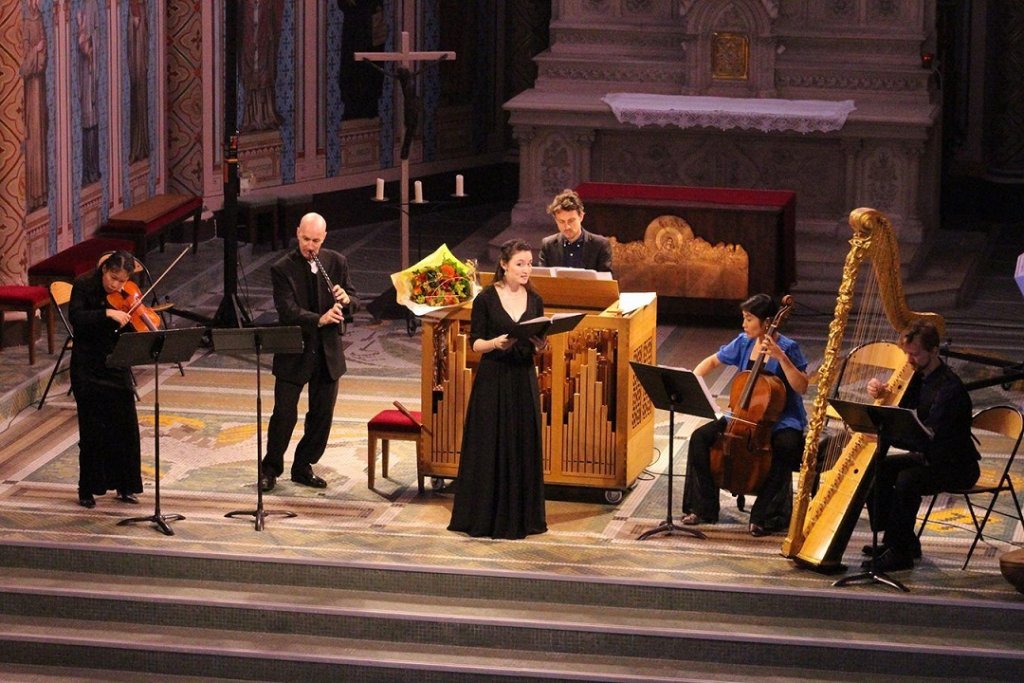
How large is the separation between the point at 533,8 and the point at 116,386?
10993 millimetres

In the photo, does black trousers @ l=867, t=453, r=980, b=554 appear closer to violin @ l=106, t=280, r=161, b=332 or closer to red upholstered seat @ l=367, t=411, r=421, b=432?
red upholstered seat @ l=367, t=411, r=421, b=432

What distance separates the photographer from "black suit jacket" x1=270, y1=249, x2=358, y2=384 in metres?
9.57

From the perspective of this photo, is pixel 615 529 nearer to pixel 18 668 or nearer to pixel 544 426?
pixel 544 426

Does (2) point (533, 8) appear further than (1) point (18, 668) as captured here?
Yes

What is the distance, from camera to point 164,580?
877 cm

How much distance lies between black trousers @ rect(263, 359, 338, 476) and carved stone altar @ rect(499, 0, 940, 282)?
5827mm

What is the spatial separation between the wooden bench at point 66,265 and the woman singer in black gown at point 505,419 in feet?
13.5

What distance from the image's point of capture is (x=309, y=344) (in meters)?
9.59

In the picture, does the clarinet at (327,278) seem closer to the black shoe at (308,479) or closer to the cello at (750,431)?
the black shoe at (308,479)

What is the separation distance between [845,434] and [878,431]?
0.85m

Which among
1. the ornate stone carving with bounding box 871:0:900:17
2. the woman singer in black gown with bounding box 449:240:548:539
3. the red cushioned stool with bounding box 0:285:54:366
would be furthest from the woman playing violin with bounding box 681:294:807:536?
the ornate stone carving with bounding box 871:0:900:17

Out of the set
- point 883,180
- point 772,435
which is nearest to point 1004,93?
point 883,180

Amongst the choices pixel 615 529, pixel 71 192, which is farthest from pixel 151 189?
pixel 615 529

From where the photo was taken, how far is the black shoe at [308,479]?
9844 millimetres
